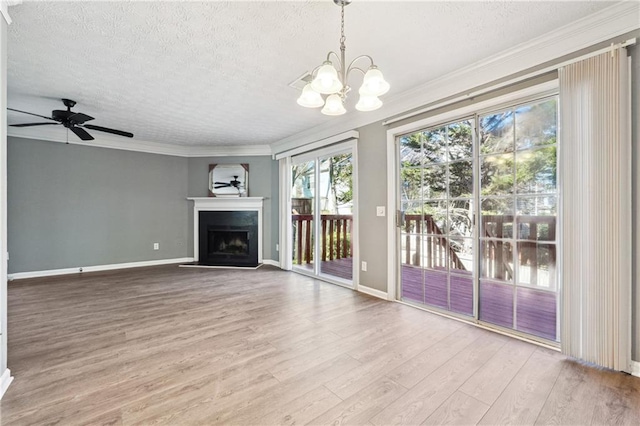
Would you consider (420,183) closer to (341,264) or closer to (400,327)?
(400,327)

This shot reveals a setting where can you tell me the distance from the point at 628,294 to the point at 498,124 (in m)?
1.53

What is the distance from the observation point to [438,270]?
2990 millimetres

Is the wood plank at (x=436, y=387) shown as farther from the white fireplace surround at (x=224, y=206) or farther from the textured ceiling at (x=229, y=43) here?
the white fireplace surround at (x=224, y=206)

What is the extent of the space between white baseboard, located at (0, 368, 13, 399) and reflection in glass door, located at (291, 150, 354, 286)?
3.22 meters

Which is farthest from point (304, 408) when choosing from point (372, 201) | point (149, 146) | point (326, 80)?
point (149, 146)

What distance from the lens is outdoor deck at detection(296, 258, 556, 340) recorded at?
2.40 m

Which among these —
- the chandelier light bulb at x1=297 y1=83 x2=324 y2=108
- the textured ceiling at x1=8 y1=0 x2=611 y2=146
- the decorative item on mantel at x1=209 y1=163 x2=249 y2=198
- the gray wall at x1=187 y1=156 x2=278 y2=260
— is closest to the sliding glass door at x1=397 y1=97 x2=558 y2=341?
the textured ceiling at x1=8 y1=0 x2=611 y2=146

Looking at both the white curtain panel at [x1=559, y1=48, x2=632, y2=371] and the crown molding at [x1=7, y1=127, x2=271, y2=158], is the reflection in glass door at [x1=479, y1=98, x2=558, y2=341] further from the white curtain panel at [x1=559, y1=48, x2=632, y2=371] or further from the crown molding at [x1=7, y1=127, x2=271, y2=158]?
the crown molding at [x1=7, y1=127, x2=271, y2=158]

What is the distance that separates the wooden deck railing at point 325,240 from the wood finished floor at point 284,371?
1836 millimetres

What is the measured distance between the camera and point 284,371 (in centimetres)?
186

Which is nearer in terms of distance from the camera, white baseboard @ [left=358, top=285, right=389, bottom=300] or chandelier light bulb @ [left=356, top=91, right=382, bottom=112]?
chandelier light bulb @ [left=356, top=91, right=382, bottom=112]

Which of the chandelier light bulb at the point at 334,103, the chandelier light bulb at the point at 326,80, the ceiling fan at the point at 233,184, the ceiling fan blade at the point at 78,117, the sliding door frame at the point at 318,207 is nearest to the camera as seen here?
the chandelier light bulb at the point at 326,80

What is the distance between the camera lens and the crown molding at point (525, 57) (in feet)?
5.98

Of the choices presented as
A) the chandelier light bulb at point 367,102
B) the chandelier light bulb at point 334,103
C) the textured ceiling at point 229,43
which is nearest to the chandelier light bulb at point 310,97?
the chandelier light bulb at point 334,103
